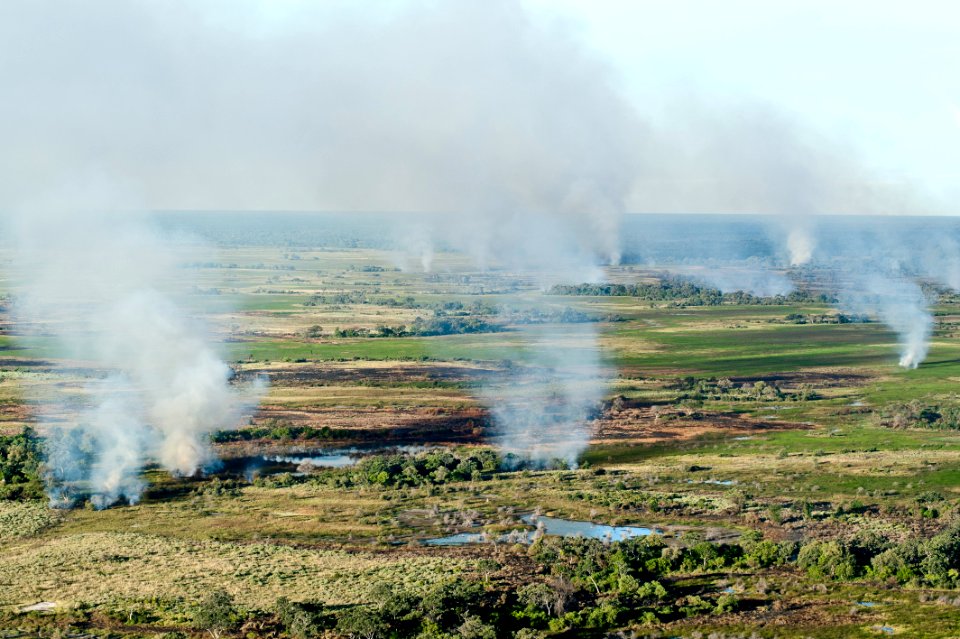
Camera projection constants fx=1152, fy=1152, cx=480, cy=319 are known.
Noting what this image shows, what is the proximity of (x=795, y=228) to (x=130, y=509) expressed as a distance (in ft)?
526

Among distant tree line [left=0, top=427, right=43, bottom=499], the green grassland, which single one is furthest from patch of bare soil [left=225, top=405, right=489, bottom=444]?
distant tree line [left=0, top=427, right=43, bottom=499]

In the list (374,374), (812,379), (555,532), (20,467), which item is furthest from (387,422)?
(812,379)

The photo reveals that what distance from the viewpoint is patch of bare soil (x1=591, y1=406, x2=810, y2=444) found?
55.2 m

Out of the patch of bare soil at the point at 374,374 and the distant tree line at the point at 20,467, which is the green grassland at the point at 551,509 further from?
the distant tree line at the point at 20,467

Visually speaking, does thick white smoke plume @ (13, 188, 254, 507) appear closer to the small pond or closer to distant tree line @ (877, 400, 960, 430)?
the small pond

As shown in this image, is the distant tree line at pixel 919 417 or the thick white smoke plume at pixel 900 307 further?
the thick white smoke plume at pixel 900 307

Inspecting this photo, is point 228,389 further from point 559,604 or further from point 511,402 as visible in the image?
point 559,604

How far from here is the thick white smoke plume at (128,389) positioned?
46.4 metres

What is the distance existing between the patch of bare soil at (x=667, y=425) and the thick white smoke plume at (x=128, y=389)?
60.0 ft

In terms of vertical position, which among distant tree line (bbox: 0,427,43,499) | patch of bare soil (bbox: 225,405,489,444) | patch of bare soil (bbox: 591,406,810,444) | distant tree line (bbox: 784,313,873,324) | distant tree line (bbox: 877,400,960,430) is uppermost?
distant tree line (bbox: 784,313,873,324)

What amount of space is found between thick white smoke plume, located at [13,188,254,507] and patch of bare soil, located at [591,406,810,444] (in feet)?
60.0

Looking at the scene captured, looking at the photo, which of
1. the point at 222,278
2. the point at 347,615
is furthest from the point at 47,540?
the point at 222,278

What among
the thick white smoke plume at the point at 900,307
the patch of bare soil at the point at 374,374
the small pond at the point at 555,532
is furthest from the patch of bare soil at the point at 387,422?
the thick white smoke plume at the point at 900,307

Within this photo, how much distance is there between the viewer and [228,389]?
66000 millimetres
